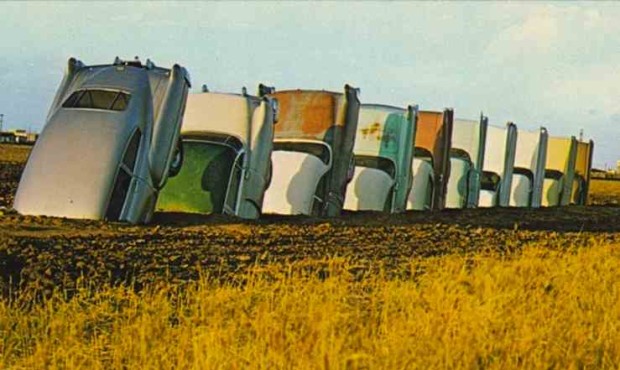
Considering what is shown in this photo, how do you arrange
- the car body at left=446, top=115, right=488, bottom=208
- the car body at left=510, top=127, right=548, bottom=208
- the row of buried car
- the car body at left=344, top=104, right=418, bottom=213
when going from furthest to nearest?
the car body at left=510, top=127, right=548, bottom=208 < the car body at left=446, top=115, right=488, bottom=208 < the car body at left=344, top=104, right=418, bottom=213 < the row of buried car

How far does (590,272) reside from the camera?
11164 mm

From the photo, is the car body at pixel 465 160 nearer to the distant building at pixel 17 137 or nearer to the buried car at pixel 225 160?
the buried car at pixel 225 160

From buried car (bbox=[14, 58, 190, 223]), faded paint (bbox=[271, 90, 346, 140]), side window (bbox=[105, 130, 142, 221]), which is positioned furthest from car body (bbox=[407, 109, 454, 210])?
side window (bbox=[105, 130, 142, 221])

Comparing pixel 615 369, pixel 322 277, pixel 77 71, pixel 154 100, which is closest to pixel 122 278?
pixel 322 277

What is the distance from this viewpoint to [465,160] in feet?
86.0

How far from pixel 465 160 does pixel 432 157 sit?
238 centimetres

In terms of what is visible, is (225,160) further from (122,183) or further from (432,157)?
(432,157)

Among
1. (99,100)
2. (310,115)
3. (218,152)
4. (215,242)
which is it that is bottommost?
(215,242)

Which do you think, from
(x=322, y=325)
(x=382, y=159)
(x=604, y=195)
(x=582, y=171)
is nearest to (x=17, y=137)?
(x=604, y=195)

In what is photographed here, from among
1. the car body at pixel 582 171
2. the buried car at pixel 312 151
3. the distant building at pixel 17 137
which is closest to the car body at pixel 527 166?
the car body at pixel 582 171

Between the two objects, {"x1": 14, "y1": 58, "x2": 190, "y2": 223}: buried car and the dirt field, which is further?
{"x1": 14, "y1": 58, "x2": 190, "y2": 223}: buried car

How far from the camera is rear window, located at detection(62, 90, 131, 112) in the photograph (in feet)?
50.5

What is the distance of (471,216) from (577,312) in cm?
1565

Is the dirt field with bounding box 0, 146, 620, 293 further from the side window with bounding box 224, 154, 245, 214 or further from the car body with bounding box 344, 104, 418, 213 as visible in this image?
the car body with bounding box 344, 104, 418, 213
